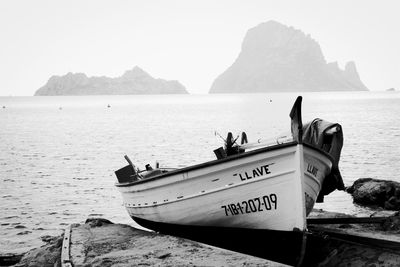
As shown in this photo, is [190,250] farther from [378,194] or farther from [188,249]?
[378,194]

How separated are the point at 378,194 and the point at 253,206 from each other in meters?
10.9

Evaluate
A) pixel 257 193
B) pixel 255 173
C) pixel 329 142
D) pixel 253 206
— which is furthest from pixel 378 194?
pixel 255 173

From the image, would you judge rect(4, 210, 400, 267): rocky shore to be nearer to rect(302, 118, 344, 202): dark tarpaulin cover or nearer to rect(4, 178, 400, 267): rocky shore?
rect(4, 178, 400, 267): rocky shore

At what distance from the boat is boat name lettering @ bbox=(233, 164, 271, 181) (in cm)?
1

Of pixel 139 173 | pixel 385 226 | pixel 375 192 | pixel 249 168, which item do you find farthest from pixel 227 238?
pixel 375 192

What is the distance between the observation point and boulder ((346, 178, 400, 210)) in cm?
1805

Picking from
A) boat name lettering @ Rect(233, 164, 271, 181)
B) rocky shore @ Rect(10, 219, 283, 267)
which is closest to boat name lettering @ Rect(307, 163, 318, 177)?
boat name lettering @ Rect(233, 164, 271, 181)

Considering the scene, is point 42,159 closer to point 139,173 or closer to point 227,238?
point 139,173

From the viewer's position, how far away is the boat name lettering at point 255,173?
9898 millimetres

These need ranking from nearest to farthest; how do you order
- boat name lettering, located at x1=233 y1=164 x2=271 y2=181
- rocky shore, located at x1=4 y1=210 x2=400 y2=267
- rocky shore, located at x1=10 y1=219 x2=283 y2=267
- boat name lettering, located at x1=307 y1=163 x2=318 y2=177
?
1. rocky shore, located at x1=10 y1=219 x2=283 y2=267
2. rocky shore, located at x1=4 y1=210 x2=400 y2=267
3. boat name lettering, located at x1=233 y1=164 x2=271 y2=181
4. boat name lettering, located at x1=307 y1=163 x2=318 y2=177

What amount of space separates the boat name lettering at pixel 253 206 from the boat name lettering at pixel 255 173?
483 millimetres

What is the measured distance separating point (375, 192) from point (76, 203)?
13.3 m

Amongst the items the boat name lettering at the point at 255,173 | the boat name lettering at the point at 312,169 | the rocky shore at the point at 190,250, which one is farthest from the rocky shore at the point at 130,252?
the boat name lettering at the point at 312,169

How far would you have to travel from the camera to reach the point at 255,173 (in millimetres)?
9992
